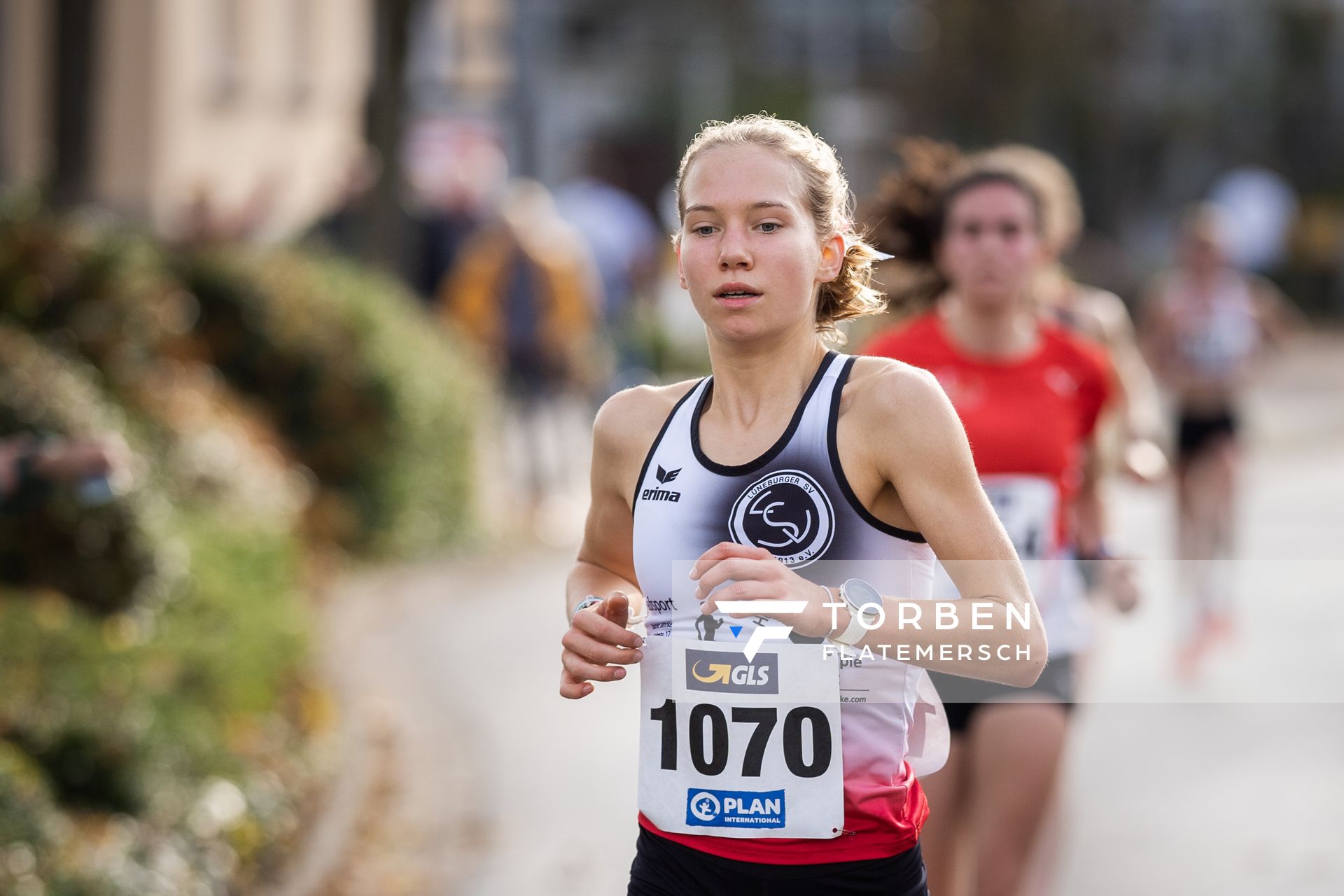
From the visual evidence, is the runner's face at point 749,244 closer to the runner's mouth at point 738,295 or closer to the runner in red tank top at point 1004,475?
the runner's mouth at point 738,295

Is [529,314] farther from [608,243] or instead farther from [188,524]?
[188,524]

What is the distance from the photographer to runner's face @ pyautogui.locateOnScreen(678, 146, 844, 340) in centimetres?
260

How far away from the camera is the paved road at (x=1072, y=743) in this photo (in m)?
6.67

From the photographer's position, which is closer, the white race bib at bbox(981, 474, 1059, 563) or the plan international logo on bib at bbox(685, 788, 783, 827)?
the plan international logo on bib at bbox(685, 788, 783, 827)

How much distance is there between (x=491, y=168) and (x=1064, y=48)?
1651 centimetres

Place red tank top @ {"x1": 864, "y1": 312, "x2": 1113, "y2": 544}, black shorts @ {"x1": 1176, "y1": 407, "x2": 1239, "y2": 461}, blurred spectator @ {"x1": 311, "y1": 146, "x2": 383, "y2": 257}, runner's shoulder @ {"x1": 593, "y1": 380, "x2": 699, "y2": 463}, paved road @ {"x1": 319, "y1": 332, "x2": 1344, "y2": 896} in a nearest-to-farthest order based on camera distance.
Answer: runner's shoulder @ {"x1": 593, "y1": 380, "x2": 699, "y2": 463} < red tank top @ {"x1": 864, "y1": 312, "x2": 1113, "y2": 544} < paved road @ {"x1": 319, "y1": 332, "x2": 1344, "y2": 896} < black shorts @ {"x1": 1176, "y1": 407, "x2": 1239, "y2": 461} < blurred spectator @ {"x1": 311, "y1": 146, "x2": 383, "y2": 257}

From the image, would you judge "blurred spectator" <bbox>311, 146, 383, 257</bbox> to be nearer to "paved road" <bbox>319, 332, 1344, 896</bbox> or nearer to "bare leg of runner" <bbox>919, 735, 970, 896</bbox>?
"paved road" <bbox>319, 332, 1344, 896</bbox>

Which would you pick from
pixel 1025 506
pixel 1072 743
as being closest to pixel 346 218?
pixel 1072 743

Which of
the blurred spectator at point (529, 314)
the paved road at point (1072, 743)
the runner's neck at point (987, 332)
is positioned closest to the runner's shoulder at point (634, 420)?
the runner's neck at point (987, 332)

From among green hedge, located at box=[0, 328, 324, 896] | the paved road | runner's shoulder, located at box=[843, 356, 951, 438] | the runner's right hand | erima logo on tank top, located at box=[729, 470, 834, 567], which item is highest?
runner's shoulder, located at box=[843, 356, 951, 438]

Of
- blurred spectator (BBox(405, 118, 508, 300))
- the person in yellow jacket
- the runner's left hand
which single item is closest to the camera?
the runner's left hand

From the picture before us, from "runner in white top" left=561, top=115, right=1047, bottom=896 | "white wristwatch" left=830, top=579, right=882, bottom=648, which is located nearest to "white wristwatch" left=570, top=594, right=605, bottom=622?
"runner in white top" left=561, top=115, right=1047, bottom=896

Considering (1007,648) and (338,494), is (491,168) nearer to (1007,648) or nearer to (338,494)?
(338,494)

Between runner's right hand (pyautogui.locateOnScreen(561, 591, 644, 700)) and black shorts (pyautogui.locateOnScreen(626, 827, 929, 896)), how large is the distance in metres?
0.33
